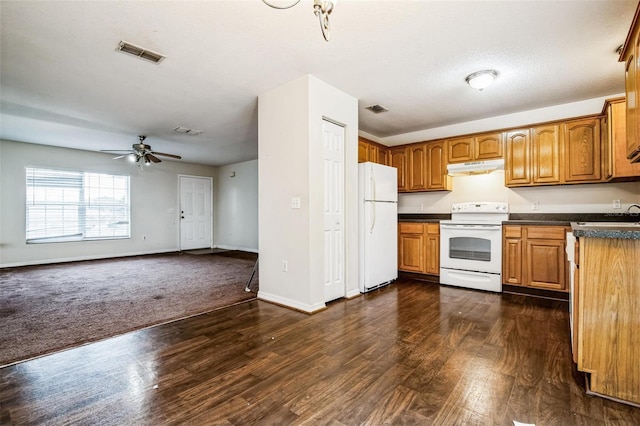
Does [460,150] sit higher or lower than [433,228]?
higher

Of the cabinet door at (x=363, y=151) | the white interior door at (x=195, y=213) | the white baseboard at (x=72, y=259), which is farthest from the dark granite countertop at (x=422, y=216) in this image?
the white baseboard at (x=72, y=259)

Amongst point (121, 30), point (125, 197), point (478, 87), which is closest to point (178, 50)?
point (121, 30)

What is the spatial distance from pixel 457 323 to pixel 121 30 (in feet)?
12.7

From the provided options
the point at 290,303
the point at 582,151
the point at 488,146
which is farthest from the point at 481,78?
the point at 290,303

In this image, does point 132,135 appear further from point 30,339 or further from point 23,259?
point 30,339

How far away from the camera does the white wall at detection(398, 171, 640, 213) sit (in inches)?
147

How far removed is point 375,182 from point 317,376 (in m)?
2.70

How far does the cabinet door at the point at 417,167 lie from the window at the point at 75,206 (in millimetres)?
6631

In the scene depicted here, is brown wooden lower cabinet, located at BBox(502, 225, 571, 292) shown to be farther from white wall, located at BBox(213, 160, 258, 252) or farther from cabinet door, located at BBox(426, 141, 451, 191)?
white wall, located at BBox(213, 160, 258, 252)

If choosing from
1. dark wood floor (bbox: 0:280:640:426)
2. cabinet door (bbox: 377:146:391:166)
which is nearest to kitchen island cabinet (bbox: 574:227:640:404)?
dark wood floor (bbox: 0:280:640:426)

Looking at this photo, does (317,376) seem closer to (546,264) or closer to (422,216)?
(546,264)

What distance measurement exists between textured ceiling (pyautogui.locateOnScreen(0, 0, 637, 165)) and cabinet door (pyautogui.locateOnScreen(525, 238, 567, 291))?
1.86m

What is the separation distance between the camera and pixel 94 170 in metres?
6.68

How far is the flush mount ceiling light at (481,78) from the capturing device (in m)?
3.00
